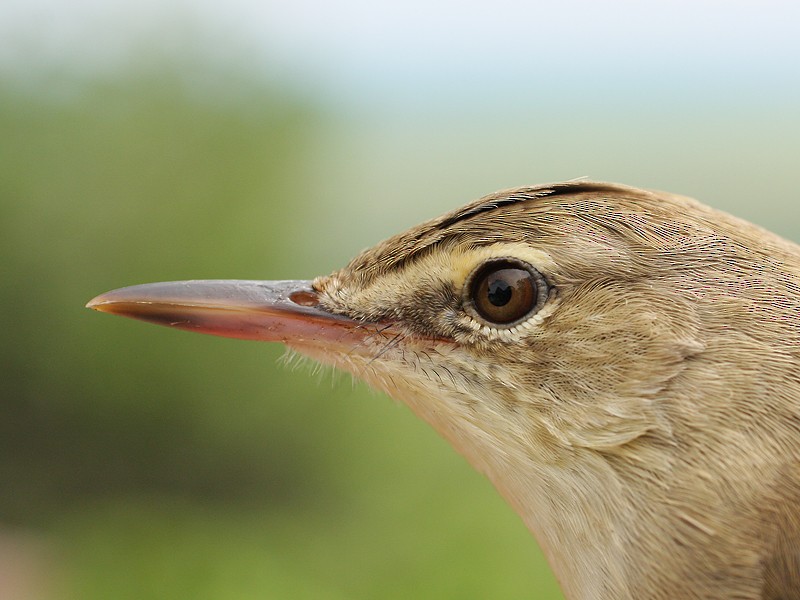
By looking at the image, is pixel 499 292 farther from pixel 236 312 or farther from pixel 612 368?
pixel 236 312

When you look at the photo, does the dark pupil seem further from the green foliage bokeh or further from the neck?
the green foliage bokeh

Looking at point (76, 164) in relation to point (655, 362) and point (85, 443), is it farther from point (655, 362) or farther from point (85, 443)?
Answer: point (655, 362)

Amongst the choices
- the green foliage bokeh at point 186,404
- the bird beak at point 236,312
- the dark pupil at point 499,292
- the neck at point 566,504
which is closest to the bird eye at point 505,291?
the dark pupil at point 499,292

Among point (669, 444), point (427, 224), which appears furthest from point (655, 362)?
point (427, 224)

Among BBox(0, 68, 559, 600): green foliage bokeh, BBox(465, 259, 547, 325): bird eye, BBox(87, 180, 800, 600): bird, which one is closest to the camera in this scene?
BBox(87, 180, 800, 600): bird

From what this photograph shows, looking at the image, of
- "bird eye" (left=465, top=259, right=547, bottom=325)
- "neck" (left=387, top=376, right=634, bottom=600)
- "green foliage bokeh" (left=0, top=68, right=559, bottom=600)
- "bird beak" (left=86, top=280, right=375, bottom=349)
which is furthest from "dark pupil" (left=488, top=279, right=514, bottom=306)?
"green foliage bokeh" (left=0, top=68, right=559, bottom=600)

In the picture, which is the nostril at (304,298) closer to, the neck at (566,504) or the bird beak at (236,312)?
the bird beak at (236,312)

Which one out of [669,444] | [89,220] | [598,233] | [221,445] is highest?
[89,220]
